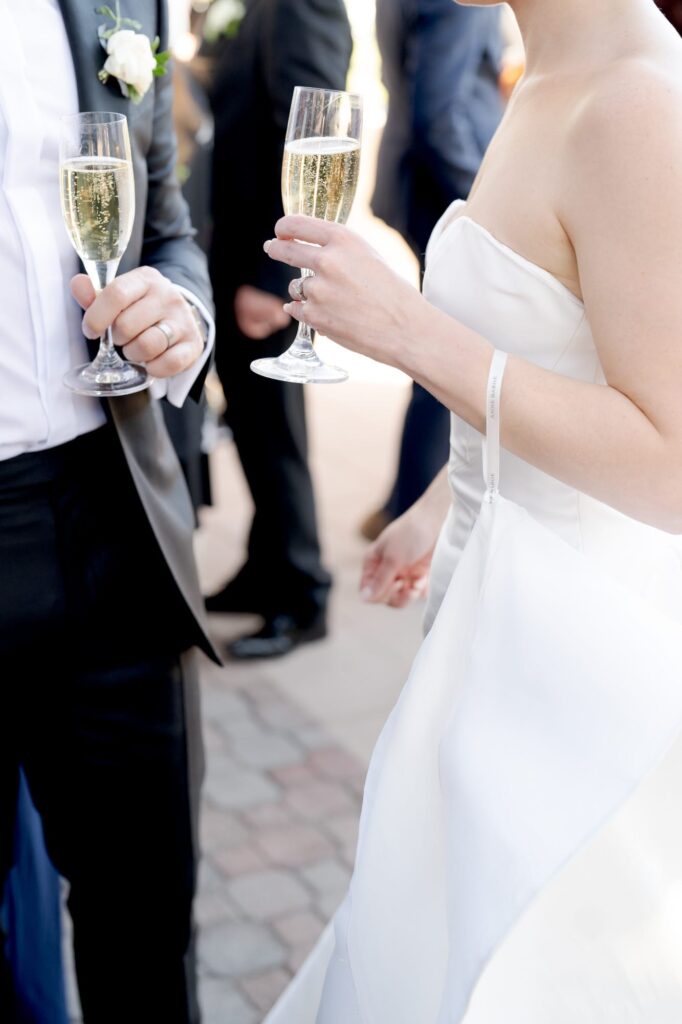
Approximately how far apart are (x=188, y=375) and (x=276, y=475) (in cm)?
221

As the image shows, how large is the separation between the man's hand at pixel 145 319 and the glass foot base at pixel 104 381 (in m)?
0.04

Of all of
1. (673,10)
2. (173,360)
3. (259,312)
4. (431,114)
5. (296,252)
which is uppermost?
(673,10)

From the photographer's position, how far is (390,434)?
6.25m

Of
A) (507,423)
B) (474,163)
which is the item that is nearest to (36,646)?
(507,423)

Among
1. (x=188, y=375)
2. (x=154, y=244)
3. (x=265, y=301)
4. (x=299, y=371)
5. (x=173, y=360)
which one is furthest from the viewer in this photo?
(x=265, y=301)

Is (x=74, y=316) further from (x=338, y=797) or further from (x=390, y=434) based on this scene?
(x=390, y=434)

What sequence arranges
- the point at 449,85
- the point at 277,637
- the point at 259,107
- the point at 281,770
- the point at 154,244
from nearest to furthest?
the point at 154,244
the point at 281,770
the point at 259,107
the point at 277,637
the point at 449,85

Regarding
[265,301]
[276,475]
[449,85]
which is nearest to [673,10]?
[265,301]

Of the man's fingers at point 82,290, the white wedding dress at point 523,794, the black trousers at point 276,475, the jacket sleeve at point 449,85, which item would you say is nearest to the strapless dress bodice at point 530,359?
the white wedding dress at point 523,794

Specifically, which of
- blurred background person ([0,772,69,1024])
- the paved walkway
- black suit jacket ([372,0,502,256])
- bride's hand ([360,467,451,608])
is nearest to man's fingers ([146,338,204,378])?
bride's hand ([360,467,451,608])

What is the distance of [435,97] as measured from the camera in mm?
4281

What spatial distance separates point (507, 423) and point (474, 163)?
10.3ft

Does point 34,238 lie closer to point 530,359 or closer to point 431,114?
point 530,359

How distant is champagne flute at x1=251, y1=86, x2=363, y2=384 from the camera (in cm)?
153
